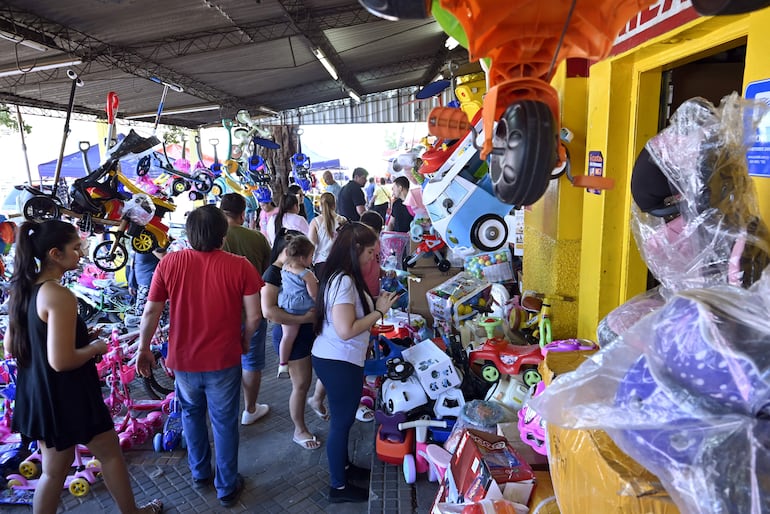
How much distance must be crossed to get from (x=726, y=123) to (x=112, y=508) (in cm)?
365

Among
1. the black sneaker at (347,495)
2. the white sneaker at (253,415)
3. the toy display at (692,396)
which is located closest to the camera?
the toy display at (692,396)

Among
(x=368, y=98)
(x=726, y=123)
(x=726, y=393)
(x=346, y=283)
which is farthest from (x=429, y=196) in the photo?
(x=368, y=98)

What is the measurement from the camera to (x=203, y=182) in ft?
23.0

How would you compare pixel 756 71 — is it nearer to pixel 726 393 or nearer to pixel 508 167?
pixel 508 167

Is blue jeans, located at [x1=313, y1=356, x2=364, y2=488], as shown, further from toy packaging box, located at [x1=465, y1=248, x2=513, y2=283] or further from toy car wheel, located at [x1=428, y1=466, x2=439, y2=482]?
toy packaging box, located at [x1=465, y1=248, x2=513, y2=283]

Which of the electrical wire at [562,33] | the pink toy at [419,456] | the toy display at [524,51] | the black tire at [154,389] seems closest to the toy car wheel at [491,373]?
Result: the pink toy at [419,456]

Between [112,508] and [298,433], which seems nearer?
[112,508]

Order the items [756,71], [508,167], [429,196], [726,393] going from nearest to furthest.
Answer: [726,393] → [508,167] → [756,71] → [429,196]

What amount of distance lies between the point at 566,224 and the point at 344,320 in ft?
5.29

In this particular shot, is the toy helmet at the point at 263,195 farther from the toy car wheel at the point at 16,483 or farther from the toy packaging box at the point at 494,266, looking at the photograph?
the toy car wheel at the point at 16,483

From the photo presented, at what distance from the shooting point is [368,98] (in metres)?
19.4

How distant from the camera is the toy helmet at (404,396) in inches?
122

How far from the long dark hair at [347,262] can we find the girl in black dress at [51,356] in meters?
1.11

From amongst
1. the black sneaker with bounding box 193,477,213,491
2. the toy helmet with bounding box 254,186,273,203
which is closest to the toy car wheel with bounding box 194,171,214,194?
the toy helmet with bounding box 254,186,273,203
